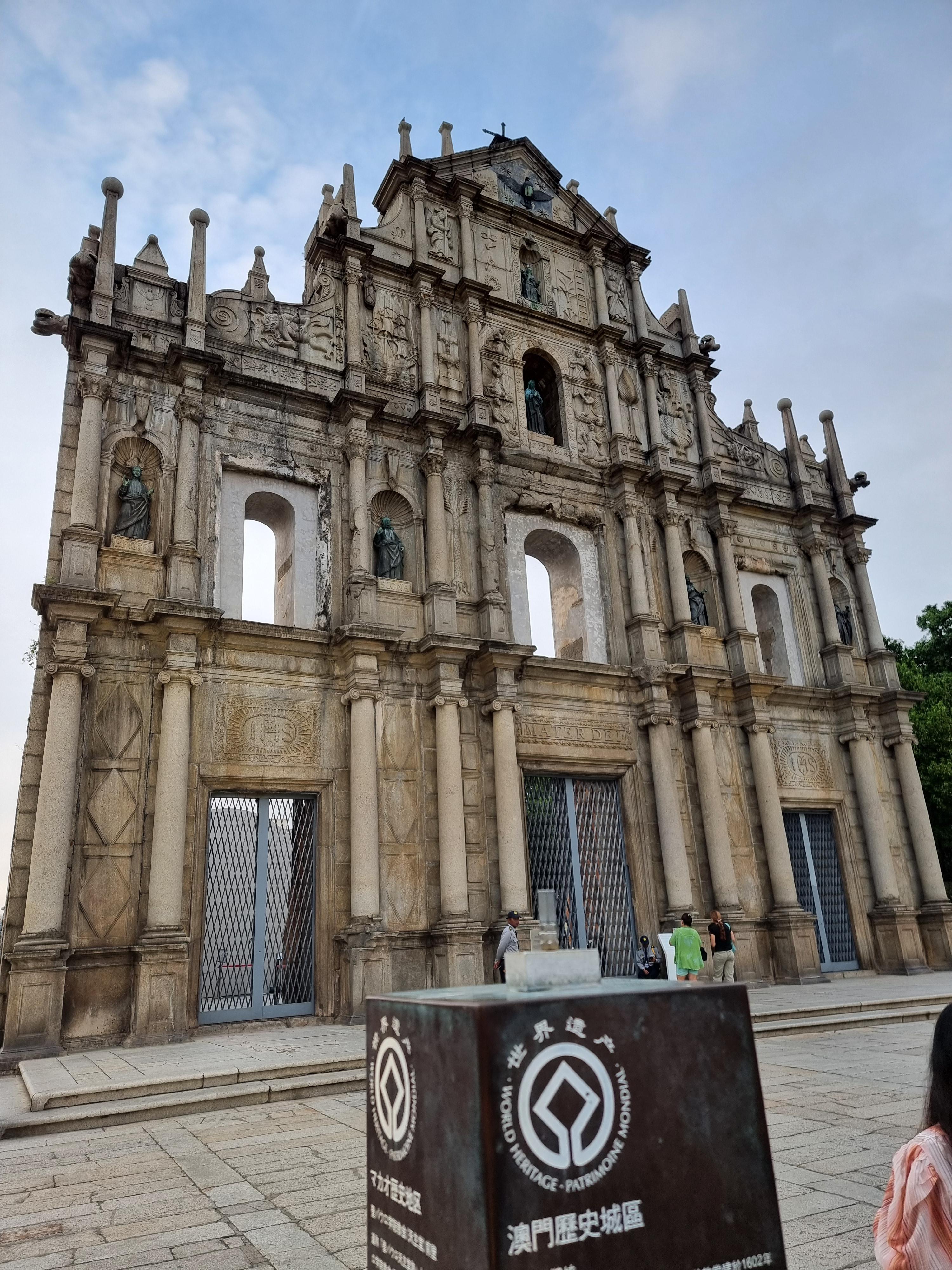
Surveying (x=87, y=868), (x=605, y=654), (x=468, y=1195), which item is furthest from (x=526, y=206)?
(x=468, y=1195)

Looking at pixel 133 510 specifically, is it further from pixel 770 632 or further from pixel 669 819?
pixel 770 632

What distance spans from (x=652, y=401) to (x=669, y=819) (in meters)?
9.31

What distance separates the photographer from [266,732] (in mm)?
13211

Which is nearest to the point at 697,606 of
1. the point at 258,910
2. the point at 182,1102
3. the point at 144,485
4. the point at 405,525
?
the point at 405,525

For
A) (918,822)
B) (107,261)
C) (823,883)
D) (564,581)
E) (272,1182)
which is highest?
(107,261)

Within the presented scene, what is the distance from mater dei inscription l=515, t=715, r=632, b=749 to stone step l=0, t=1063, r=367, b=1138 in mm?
7356

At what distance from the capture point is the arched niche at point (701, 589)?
18578 millimetres

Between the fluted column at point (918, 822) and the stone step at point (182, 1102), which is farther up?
the fluted column at point (918, 822)

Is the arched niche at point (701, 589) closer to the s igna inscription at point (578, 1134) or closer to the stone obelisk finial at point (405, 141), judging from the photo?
the stone obelisk finial at point (405, 141)

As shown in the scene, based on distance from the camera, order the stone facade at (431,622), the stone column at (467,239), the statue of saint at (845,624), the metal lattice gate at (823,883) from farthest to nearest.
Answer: the statue of saint at (845,624), the stone column at (467,239), the metal lattice gate at (823,883), the stone facade at (431,622)

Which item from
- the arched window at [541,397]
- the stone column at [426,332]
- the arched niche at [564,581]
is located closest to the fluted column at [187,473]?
the stone column at [426,332]

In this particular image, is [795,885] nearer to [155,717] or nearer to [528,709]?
[528,709]

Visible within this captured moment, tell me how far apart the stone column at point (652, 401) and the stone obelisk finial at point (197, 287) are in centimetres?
942

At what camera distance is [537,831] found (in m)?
15.2
